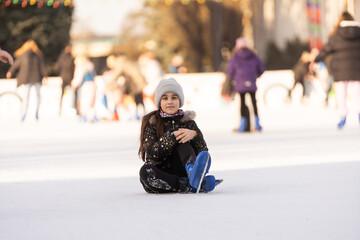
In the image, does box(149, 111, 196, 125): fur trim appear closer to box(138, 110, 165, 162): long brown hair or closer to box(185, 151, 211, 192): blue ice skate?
box(138, 110, 165, 162): long brown hair

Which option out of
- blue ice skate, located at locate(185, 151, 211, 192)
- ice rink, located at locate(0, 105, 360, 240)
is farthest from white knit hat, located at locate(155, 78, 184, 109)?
ice rink, located at locate(0, 105, 360, 240)

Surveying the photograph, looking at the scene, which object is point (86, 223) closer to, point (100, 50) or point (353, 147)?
point (353, 147)

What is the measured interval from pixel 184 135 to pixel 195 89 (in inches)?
804

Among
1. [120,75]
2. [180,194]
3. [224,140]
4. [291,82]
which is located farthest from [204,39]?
[180,194]

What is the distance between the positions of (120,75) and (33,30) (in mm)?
13980

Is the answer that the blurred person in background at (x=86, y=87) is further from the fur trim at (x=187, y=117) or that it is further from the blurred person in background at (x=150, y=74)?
the fur trim at (x=187, y=117)

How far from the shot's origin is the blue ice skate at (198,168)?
596 cm

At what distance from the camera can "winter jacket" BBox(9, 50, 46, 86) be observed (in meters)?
19.8

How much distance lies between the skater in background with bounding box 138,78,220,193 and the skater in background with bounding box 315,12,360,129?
300 inches

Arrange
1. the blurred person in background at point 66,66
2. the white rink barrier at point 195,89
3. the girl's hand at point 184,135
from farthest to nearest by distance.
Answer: the white rink barrier at point 195,89 < the blurred person in background at point 66,66 < the girl's hand at point 184,135

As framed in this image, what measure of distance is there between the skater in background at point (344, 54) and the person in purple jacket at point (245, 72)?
1071 millimetres

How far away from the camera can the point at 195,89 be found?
2659cm

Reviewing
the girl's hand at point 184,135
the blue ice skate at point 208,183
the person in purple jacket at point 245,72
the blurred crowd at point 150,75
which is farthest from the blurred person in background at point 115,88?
the girl's hand at point 184,135

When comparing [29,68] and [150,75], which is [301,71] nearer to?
[150,75]
